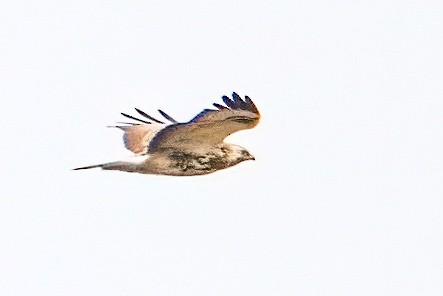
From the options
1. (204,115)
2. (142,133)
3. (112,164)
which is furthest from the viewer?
(142,133)

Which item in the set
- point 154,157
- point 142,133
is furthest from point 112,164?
point 142,133

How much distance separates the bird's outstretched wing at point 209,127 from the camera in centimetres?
1564

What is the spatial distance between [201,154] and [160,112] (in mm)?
2207

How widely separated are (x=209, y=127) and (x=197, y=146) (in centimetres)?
82

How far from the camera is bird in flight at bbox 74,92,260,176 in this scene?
51.4 feet

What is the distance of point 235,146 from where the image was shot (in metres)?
17.6

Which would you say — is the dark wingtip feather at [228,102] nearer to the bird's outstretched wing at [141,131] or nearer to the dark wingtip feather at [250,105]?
the dark wingtip feather at [250,105]

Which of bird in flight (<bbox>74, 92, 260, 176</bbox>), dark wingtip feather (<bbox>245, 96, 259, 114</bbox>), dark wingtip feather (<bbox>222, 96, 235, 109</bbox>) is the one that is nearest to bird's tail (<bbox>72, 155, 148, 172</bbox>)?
bird in flight (<bbox>74, 92, 260, 176</bbox>)

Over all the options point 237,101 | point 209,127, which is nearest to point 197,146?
point 209,127

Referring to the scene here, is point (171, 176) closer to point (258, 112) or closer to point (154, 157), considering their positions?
point (154, 157)

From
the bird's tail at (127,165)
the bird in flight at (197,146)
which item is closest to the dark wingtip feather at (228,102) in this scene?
the bird in flight at (197,146)

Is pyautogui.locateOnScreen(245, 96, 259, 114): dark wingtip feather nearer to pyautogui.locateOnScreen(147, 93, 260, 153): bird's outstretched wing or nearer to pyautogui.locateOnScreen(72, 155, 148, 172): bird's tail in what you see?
pyautogui.locateOnScreen(147, 93, 260, 153): bird's outstretched wing

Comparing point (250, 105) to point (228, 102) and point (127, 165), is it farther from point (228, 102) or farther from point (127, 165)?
point (127, 165)

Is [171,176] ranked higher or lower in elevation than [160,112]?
lower
